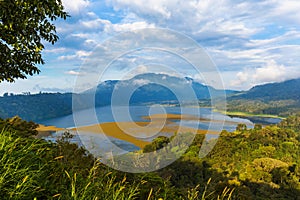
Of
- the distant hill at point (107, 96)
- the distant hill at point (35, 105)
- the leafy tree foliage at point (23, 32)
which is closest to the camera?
the leafy tree foliage at point (23, 32)

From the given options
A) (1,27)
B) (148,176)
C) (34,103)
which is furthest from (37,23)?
(34,103)

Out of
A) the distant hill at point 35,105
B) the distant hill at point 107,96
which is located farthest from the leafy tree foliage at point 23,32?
the distant hill at point 35,105

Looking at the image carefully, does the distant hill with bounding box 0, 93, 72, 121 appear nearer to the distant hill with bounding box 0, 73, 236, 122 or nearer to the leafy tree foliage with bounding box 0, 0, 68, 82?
the distant hill with bounding box 0, 73, 236, 122

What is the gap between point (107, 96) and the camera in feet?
27.5

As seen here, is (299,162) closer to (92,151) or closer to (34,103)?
(34,103)

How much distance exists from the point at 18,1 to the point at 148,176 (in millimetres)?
3815

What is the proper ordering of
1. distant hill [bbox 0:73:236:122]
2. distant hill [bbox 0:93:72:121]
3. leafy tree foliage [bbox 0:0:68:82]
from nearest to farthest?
leafy tree foliage [bbox 0:0:68:82], distant hill [bbox 0:73:236:122], distant hill [bbox 0:93:72:121]

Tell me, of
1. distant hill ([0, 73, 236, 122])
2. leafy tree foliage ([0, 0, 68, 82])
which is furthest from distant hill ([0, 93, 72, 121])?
leafy tree foliage ([0, 0, 68, 82])

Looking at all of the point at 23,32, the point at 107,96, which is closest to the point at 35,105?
the point at 107,96

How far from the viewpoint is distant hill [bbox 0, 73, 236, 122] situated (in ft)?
25.3

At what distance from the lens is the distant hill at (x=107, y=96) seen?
25.3 feet

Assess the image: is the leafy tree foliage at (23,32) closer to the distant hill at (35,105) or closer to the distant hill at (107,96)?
the distant hill at (107,96)

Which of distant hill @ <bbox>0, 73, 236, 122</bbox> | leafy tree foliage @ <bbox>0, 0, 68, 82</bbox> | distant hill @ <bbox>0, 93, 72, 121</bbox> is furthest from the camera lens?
distant hill @ <bbox>0, 93, 72, 121</bbox>

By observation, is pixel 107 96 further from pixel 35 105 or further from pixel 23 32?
pixel 35 105
